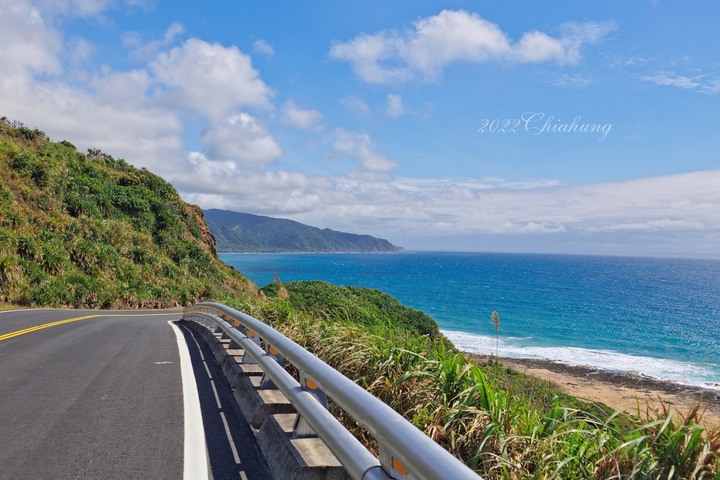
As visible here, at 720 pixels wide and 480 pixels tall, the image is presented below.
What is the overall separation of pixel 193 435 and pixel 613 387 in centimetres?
3620

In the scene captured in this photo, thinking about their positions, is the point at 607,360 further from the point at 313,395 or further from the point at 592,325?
the point at 313,395

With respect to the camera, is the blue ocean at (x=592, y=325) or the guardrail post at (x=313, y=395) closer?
the guardrail post at (x=313, y=395)

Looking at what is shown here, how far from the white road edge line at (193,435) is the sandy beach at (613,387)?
25440mm

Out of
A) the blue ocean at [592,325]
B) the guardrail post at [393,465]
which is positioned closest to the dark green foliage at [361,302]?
the blue ocean at [592,325]

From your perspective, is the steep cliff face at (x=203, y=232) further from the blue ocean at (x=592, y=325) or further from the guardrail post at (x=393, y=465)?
the guardrail post at (x=393, y=465)

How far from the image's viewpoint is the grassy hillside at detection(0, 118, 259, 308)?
26.5m

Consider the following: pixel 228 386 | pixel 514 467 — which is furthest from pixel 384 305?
pixel 514 467

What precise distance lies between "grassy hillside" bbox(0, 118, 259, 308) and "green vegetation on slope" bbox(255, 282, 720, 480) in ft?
77.6

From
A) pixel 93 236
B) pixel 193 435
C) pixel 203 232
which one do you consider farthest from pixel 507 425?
pixel 203 232

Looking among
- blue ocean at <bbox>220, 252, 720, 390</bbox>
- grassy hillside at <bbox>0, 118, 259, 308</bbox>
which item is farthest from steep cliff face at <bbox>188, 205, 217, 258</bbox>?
blue ocean at <bbox>220, 252, 720, 390</bbox>

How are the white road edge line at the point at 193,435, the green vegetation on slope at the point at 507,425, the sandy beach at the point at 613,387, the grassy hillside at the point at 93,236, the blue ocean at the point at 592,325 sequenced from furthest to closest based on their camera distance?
the blue ocean at the point at 592,325 < the sandy beach at the point at 613,387 < the grassy hillside at the point at 93,236 < the white road edge line at the point at 193,435 < the green vegetation on slope at the point at 507,425

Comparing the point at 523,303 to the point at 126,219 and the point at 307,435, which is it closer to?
the point at 126,219

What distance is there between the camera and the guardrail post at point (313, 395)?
173 inches

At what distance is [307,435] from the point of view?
437 centimetres
